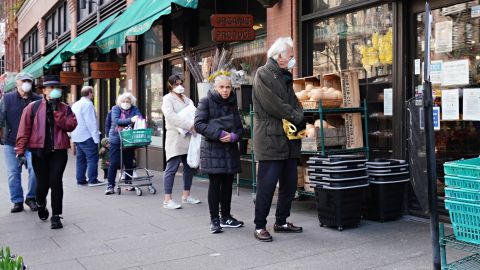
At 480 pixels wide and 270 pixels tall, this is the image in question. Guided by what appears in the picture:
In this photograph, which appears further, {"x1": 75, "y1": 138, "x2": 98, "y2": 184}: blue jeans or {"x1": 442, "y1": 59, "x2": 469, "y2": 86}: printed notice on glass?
{"x1": 75, "y1": 138, "x2": 98, "y2": 184}: blue jeans

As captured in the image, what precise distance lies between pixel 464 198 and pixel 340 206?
7.45 ft

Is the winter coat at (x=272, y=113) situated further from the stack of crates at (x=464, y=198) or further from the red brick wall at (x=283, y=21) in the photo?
the red brick wall at (x=283, y=21)

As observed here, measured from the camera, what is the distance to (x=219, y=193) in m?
5.92

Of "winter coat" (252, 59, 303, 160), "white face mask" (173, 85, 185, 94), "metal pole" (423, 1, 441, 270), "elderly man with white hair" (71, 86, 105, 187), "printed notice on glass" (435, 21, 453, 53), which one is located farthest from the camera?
"elderly man with white hair" (71, 86, 105, 187)

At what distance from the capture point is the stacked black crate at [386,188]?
19.6ft

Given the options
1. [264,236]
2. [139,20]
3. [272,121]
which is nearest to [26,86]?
[139,20]

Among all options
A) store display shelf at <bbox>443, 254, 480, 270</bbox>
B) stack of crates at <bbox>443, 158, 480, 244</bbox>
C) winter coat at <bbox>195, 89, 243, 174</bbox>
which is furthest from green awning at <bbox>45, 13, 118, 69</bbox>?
stack of crates at <bbox>443, 158, 480, 244</bbox>

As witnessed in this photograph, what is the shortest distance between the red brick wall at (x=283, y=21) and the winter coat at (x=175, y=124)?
196 centimetres

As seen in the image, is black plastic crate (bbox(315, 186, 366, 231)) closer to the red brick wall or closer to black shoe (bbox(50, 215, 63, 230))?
the red brick wall

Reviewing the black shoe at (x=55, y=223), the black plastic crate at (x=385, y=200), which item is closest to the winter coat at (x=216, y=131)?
the black plastic crate at (x=385, y=200)

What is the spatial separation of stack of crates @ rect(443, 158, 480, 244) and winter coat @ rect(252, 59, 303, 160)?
2002 millimetres

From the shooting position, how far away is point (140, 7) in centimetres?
1034

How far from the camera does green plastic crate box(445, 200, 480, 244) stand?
342 centimetres

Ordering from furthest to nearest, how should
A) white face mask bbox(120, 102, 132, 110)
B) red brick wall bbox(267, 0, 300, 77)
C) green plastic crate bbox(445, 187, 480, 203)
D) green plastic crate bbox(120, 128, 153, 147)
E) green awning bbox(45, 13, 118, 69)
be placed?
green awning bbox(45, 13, 118, 69), white face mask bbox(120, 102, 132, 110), green plastic crate bbox(120, 128, 153, 147), red brick wall bbox(267, 0, 300, 77), green plastic crate bbox(445, 187, 480, 203)
